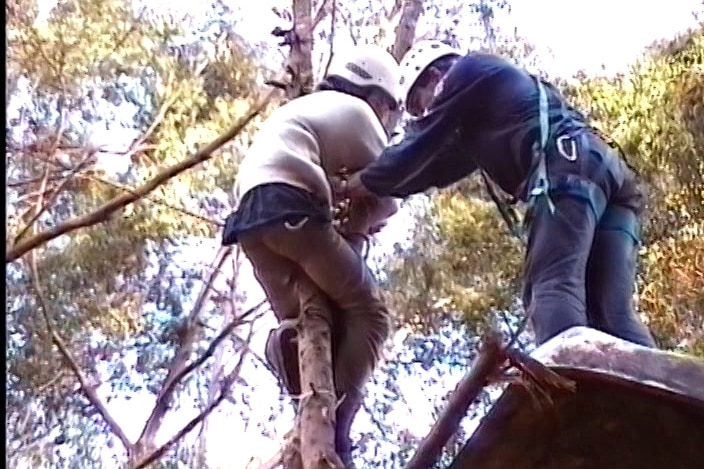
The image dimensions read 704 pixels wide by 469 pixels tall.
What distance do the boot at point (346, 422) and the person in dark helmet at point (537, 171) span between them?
9.3 inches

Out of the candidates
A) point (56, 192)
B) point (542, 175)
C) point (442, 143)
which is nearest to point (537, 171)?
point (542, 175)

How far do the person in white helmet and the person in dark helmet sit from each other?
33 millimetres

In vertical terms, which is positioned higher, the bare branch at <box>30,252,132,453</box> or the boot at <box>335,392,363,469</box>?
the bare branch at <box>30,252,132,453</box>

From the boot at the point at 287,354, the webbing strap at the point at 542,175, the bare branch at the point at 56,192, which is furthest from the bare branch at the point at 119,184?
the webbing strap at the point at 542,175

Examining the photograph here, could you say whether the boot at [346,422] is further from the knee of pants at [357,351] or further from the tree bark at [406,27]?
the tree bark at [406,27]

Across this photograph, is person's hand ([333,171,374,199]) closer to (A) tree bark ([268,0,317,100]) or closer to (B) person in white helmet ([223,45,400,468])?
(B) person in white helmet ([223,45,400,468])

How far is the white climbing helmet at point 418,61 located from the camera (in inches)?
61.1

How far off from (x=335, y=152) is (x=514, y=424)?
0.47 m

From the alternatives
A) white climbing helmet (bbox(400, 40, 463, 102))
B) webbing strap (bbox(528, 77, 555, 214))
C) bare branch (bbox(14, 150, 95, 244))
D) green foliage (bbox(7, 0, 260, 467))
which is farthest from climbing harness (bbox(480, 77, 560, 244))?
bare branch (bbox(14, 150, 95, 244))

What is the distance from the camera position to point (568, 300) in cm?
141

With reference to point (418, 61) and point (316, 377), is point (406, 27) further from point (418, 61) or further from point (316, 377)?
point (316, 377)

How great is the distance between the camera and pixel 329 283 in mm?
1497

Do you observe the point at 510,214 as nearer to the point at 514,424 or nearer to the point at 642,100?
the point at 642,100

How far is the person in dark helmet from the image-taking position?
1.45 m
